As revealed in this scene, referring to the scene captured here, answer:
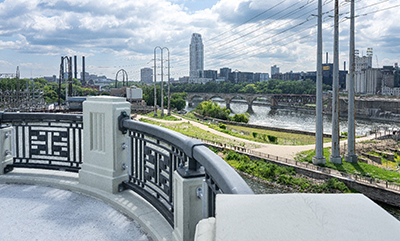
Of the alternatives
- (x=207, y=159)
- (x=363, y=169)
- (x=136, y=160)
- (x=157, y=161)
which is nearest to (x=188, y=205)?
(x=207, y=159)

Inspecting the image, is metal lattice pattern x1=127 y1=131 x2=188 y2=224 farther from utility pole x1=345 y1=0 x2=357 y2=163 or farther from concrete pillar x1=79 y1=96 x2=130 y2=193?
utility pole x1=345 y1=0 x2=357 y2=163

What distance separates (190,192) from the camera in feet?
8.22

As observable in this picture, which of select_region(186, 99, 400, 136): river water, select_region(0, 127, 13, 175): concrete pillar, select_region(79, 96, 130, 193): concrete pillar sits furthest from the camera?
select_region(186, 99, 400, 136): river water

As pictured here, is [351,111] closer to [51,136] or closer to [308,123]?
[51,136]

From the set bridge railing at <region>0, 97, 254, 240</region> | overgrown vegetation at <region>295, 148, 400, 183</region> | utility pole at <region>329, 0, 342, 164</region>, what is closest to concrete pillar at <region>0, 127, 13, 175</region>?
bridge railing at <region>0, 97, 254, 240</region>

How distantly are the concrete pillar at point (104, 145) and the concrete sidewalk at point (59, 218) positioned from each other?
11.0 inches

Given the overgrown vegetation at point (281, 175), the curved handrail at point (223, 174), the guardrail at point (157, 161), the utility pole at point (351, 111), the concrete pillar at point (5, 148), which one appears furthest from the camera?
the utility pole at point (351, 111)

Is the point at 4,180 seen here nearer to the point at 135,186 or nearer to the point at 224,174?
the point at 135,186

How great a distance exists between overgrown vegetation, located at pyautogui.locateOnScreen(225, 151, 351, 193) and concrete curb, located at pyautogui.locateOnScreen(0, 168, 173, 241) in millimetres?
16242

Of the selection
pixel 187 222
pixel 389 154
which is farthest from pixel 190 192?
pixel 389 154

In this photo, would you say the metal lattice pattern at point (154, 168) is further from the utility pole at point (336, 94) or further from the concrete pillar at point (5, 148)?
the utility pole at point (336, 94)

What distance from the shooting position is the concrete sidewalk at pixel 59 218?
10.1 ft

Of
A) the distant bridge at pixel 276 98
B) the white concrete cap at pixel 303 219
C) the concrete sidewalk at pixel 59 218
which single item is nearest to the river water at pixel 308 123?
A: the distant bridge at pixel 276 98

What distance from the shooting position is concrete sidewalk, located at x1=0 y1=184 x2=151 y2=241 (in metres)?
3.07
